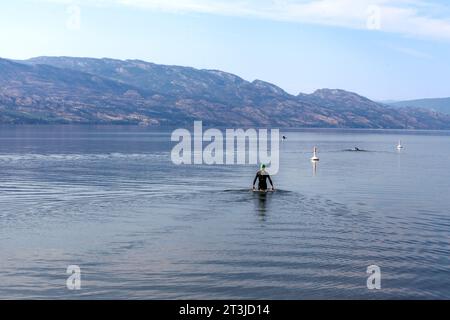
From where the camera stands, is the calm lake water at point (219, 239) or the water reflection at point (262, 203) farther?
the water reflection at point (262, 203)

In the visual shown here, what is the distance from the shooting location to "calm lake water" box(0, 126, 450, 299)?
28312 millimetres

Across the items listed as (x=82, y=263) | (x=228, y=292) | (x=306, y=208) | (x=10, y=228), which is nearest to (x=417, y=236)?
(x=306, y=208)

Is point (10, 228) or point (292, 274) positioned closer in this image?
point (292, 274)

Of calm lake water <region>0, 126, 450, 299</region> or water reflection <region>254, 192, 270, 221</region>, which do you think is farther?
water reflection <region>254, 192, 270, 221</region>

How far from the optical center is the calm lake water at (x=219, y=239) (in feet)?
92.9

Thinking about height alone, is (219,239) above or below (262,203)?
below

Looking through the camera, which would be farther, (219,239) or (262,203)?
(262,203)

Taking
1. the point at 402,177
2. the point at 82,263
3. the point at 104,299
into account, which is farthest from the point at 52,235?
the point at 402,177

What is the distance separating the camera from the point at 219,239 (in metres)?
39.3
